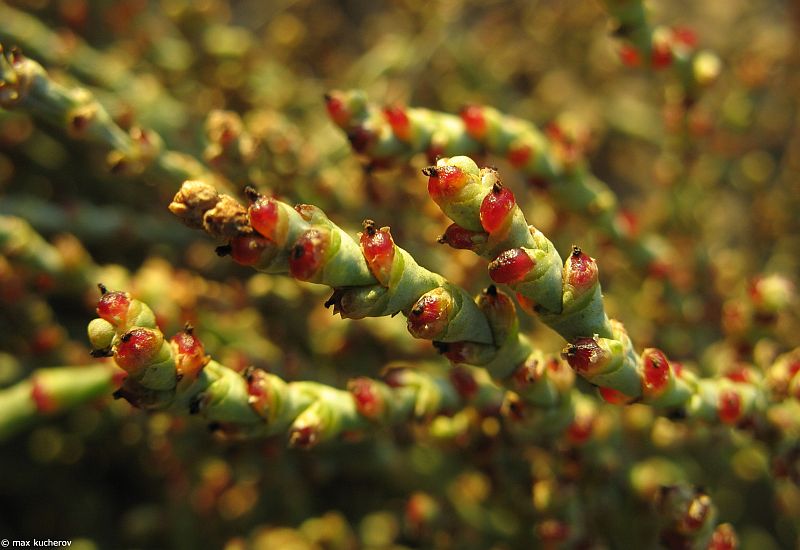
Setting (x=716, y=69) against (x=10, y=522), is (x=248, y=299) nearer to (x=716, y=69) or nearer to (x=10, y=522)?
(x=10, y=522)

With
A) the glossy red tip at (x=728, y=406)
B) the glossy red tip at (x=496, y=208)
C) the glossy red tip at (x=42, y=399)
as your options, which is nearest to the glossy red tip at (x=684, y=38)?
the glossy red tip at (x=728, y=406)

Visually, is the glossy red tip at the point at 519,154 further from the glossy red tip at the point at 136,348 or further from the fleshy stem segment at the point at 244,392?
the glossy red tip at the point at 136,348

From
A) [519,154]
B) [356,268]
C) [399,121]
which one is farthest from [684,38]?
[356,268]

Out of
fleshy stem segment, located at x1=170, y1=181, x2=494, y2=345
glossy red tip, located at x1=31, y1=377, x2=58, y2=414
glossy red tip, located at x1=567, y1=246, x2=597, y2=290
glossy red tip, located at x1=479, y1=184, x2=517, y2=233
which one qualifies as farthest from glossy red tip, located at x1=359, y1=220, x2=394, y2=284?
glossy red tip, located at x1=31, y1=377, x2=58, y2=414

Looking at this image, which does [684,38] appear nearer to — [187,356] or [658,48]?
[658,48]

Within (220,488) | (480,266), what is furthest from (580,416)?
(220,488)
